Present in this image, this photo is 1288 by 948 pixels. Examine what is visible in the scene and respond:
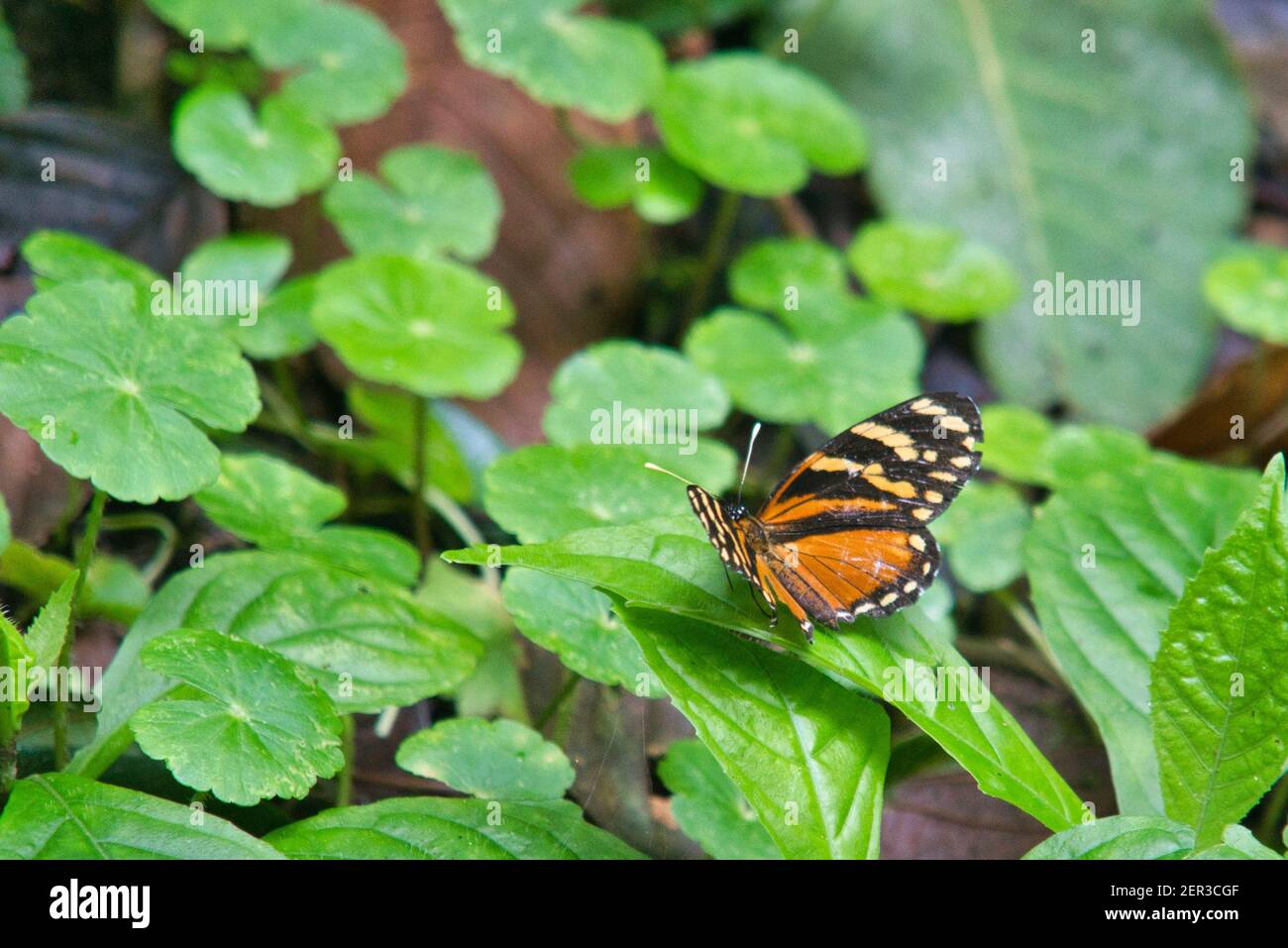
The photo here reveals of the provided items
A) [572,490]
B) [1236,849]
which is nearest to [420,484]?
[572,490]

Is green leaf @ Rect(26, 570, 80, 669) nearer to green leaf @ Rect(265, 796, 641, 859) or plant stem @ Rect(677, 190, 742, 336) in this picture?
green leaf @ Rect(265, 796, 641, 859)

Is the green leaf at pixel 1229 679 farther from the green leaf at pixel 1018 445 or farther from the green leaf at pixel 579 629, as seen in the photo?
the green leaf at pixel 1018 445

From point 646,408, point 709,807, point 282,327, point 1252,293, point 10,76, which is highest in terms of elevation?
point 10,76

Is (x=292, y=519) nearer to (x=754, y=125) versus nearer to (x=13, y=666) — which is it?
(x=13, y=666)

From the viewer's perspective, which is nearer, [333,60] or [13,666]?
[13,666]

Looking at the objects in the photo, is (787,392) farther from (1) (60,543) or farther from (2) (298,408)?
(1) (60,543)

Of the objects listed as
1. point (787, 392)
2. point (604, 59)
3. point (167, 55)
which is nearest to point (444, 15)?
point (604, 59)

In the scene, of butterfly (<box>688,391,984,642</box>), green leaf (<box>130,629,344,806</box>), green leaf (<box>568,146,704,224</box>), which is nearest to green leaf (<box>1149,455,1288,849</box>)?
butterfly (<box>688,391,984,642</box>)
